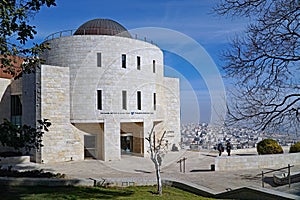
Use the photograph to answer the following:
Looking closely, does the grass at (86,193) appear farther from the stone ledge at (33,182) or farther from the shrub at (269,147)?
the shrub at (269,147)

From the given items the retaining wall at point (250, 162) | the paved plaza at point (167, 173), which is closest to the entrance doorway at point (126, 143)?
the paved plaza at point (167, 173)

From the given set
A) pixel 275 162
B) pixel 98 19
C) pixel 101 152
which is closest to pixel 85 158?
pixel 101 152

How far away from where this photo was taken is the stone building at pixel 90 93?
21.9 metres

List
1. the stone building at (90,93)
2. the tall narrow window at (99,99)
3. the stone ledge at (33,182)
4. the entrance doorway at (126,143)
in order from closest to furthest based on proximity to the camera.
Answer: the stone ledge at (33,182) < the stone building at (90,93) < the tall narrow window at (99,99) < the entrance doorway at (126,143)

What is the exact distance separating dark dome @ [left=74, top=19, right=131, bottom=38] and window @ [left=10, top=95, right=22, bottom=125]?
7.11 m

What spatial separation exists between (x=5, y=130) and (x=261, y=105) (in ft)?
20.3

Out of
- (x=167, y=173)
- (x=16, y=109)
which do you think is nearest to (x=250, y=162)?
(x=167, y=173)

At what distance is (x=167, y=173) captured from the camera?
16.6 m

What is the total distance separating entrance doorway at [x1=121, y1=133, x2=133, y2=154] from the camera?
88.4ft

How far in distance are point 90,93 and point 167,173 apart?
9244 mm

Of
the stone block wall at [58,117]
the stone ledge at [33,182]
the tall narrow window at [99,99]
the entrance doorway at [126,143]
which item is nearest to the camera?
the stone ledge at [33,182]

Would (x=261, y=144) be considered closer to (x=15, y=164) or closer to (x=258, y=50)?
(x=258, y=50)

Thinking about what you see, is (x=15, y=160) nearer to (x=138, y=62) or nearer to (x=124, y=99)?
(x=124, y=99)

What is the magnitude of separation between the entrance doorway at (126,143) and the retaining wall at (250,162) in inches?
457
